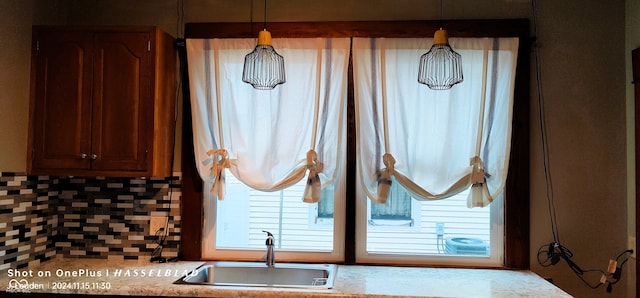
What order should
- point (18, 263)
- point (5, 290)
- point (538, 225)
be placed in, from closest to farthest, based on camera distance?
point (5, 290) → point (18, 263) → point (538, 225)

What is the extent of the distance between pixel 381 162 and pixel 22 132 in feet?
6.12

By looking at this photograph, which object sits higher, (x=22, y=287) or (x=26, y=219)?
(x=26, y=219)

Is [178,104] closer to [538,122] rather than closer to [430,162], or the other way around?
[430,162]

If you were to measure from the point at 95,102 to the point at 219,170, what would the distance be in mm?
715

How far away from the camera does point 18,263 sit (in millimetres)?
2279

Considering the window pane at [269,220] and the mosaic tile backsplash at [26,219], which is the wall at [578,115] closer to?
the mosaic tile backsplash at [26,219]

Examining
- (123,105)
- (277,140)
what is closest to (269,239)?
(277,140)

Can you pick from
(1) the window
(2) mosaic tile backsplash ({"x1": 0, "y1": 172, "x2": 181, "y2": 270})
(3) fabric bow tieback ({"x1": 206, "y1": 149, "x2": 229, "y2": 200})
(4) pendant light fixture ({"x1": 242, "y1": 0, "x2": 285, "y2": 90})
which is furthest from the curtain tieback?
(2) mosaic tile backsplash ({"x1": 0, "y1": 172, "x2": 181, "y2": 270})

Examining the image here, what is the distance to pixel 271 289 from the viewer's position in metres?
2.00

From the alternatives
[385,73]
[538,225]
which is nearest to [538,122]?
[538,225]

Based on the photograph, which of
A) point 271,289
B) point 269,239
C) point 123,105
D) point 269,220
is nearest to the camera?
point 271,289

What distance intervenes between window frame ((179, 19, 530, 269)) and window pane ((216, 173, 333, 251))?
130 mm

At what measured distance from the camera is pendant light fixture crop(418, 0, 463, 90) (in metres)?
2.20

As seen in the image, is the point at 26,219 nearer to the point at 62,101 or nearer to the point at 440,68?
the point at 62,101
